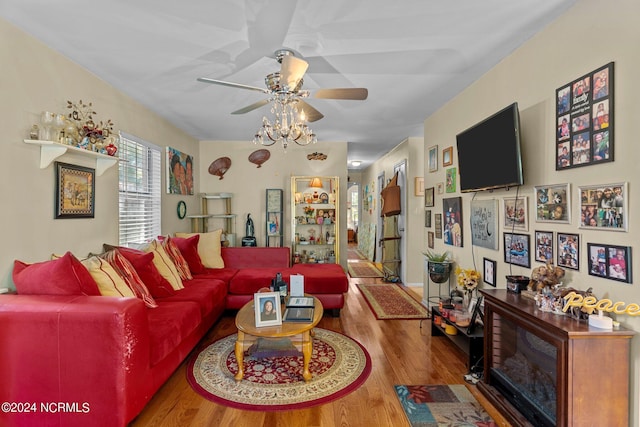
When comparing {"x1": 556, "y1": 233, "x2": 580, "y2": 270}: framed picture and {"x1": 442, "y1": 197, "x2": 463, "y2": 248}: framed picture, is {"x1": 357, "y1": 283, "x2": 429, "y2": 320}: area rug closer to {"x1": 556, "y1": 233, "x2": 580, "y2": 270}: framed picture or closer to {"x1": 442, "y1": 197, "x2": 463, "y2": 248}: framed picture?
{"x1": 442, "y1": 197, "x2": 463, "y2": 248}: framed picture

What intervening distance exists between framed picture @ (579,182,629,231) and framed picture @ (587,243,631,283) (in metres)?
0.11

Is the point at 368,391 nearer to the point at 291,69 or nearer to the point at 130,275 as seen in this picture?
the point at 130,275

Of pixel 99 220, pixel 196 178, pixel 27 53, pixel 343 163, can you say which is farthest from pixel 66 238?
pixel 343 163

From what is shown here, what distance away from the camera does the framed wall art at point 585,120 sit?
1.71 meters

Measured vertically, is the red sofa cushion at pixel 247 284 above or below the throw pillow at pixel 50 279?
below

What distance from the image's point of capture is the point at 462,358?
2.79 m

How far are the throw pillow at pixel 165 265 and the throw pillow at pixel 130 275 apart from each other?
46cm

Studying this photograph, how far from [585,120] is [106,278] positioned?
10.6 feet

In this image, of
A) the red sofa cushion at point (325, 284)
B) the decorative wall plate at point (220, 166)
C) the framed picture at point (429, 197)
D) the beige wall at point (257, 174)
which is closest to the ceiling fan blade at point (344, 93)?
the framed picture at point (429, 197)

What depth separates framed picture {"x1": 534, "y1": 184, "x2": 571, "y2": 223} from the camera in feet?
6.52

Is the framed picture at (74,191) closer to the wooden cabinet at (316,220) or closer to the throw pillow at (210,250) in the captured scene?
the throw pillow at (210,250)

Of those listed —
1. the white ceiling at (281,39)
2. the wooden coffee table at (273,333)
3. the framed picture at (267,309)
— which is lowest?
the wooden coffee table at (273,333)

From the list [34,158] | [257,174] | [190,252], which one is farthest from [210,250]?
[34,158]

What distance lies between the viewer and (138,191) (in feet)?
12.1
